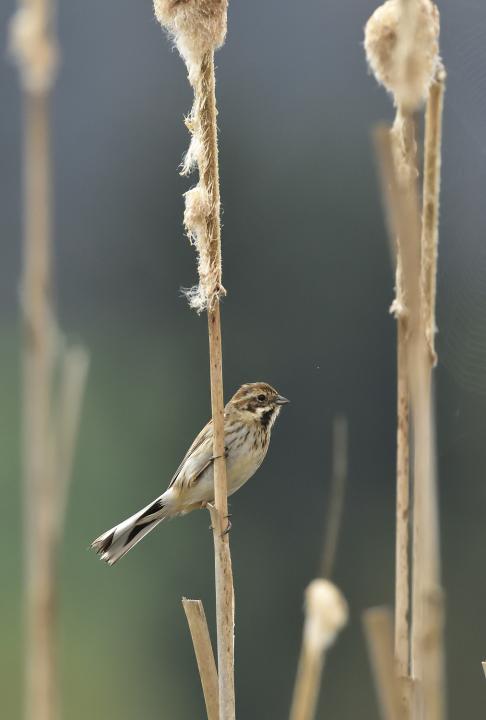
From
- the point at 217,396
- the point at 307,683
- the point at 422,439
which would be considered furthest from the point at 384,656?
the point at 217,396

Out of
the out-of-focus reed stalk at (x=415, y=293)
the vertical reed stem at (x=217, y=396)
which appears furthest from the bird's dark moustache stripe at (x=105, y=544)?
the out-of-focus reed stalk at (x=415, y=293)

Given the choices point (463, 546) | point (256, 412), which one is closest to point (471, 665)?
point (463, 546)

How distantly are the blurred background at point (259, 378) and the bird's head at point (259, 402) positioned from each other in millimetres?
4424

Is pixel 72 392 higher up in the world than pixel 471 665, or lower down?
higher up

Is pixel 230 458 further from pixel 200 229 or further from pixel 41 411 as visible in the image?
pixel 41 411

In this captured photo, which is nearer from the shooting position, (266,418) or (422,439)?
(422,439)

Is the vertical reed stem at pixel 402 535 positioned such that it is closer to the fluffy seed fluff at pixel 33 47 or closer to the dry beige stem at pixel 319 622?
the dry beige stem at pixel 319 622

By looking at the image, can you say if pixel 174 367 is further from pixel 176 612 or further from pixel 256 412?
pixel 256 412

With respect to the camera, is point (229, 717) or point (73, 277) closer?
point (229, 717)

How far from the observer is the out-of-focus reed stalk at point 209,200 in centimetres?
187

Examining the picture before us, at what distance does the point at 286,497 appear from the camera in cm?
1145

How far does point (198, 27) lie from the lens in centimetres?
194

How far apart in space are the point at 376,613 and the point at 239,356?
1094cm

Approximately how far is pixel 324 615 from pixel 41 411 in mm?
302
